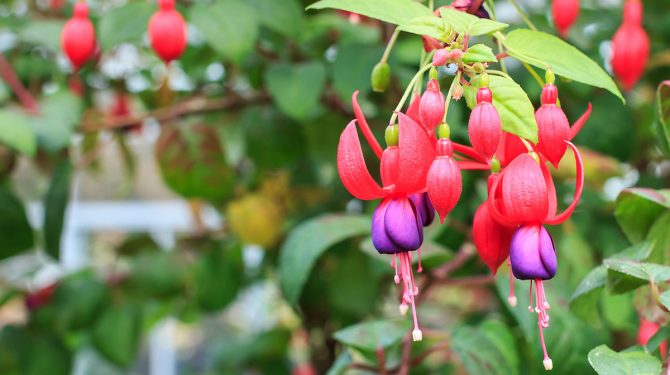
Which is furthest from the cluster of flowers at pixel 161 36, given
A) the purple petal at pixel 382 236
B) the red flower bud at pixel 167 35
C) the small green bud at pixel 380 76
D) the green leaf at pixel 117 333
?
the green leaf at pixel 117 333

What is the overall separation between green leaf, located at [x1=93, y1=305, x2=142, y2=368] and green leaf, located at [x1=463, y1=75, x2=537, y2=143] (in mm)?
844

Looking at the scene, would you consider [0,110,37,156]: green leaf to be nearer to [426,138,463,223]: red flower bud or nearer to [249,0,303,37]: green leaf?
[249,0,303,37]: green leaf

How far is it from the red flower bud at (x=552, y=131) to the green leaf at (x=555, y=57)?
21mm

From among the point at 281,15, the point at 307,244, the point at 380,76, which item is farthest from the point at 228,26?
the point at 380,76

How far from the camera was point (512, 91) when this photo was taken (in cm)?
44

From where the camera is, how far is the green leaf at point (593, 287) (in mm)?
571

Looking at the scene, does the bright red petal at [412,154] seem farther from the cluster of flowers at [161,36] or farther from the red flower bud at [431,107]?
the cluster of flowers at [161,36]

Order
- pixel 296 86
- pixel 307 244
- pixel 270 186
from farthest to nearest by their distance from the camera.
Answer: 1. pixel 270 186
2. pixel 296 86
3. pixel 307 244

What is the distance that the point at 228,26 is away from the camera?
86 cm

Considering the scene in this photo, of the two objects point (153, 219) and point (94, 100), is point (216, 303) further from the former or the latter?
point (153, 219)

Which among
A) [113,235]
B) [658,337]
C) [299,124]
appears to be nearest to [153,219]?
[113,235]

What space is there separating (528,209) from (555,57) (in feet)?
0.27

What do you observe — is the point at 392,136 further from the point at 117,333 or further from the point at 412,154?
the point at 117,333

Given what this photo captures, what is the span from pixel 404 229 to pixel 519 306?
1.00ft
